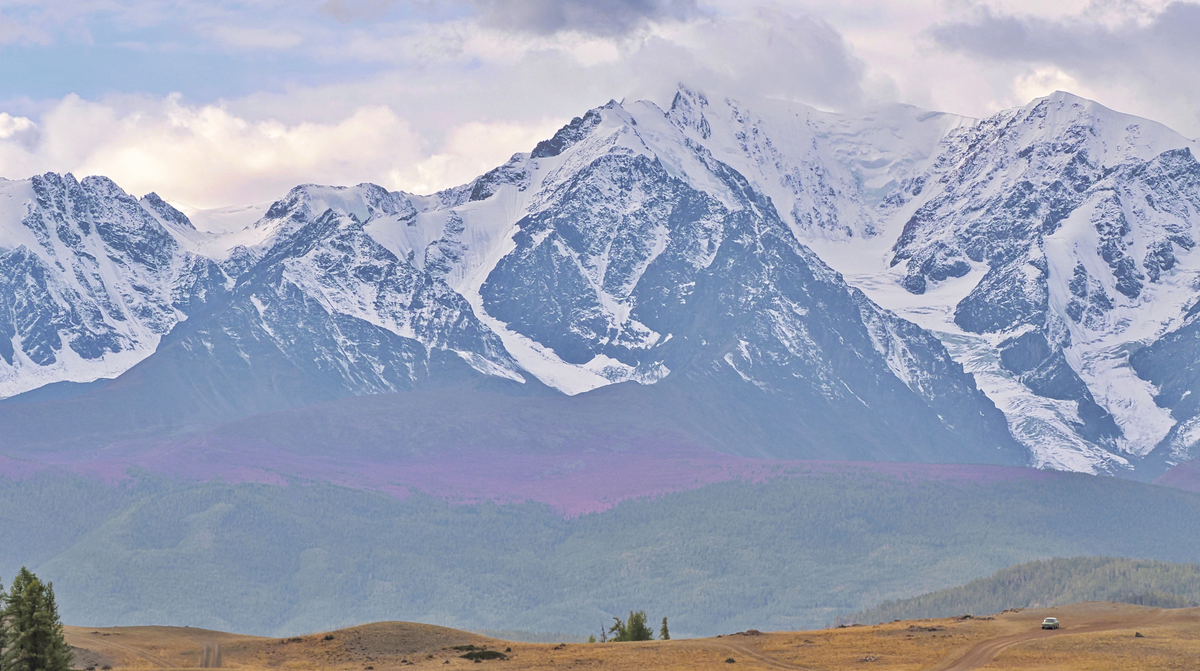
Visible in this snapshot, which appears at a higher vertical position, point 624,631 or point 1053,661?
point 624,631

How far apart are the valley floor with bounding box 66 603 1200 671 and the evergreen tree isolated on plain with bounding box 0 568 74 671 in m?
22.9

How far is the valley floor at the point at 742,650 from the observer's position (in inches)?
5792

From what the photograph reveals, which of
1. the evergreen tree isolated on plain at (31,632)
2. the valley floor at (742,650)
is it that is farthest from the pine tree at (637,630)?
the evergreen tree isolated on plain at (31,632)

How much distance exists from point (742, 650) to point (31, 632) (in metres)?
60.4

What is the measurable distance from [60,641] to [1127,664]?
77.2m

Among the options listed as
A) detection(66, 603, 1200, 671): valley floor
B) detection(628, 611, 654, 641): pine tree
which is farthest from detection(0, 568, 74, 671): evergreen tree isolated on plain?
detection(628, 611, 654, 641): pine tree

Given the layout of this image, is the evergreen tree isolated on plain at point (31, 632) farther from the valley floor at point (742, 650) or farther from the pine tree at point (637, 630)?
the pine tree at point (637, 630)

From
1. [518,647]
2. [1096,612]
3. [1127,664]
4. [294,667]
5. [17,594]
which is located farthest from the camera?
[1096,612]

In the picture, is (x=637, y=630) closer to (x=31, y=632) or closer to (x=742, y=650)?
(x=742, y=650)

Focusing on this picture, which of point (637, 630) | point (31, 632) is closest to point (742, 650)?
point (637, 630)

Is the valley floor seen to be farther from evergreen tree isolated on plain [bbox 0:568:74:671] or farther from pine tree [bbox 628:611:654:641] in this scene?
evergreen tree isolated on plain [bbox 0:568:74:671]

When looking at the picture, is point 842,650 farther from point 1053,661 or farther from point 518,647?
point 518,647

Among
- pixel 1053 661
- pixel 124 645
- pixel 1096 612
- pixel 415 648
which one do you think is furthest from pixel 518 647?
pixel 1096 612

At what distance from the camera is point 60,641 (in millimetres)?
125000
